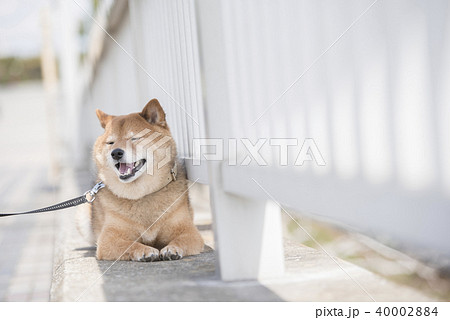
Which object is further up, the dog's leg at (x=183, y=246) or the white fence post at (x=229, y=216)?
the white fence post at (x=229, y=216)

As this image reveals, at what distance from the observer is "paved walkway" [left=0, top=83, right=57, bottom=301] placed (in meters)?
3.73

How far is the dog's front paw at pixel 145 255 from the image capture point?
2.45 meters

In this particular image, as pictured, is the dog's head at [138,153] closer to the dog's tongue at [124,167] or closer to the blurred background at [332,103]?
the dog's tongue at [124,167]

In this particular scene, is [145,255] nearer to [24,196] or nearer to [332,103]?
[332,103]

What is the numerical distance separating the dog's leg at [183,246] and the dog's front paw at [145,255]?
1.1 inches

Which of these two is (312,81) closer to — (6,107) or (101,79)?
(101,79)

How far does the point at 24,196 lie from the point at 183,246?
6.33 meters

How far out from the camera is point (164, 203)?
2.77m

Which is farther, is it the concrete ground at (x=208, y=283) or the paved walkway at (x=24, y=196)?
the paved walkway at (x=24, y=196)

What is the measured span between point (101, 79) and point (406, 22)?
675cm

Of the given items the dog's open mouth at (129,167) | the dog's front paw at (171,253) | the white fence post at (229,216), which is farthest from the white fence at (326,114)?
the dog's front paw at (171,253)

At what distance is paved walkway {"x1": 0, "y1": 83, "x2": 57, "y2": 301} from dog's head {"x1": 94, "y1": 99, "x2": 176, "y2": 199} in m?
0.70

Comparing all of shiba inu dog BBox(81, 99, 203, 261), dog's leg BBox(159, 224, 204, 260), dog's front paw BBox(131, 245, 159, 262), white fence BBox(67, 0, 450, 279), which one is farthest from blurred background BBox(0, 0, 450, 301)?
dog's front paw BBox(131, 245, 159, 262)

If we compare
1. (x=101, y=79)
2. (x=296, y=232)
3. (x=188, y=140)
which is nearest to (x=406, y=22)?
(x=188, y=140)
